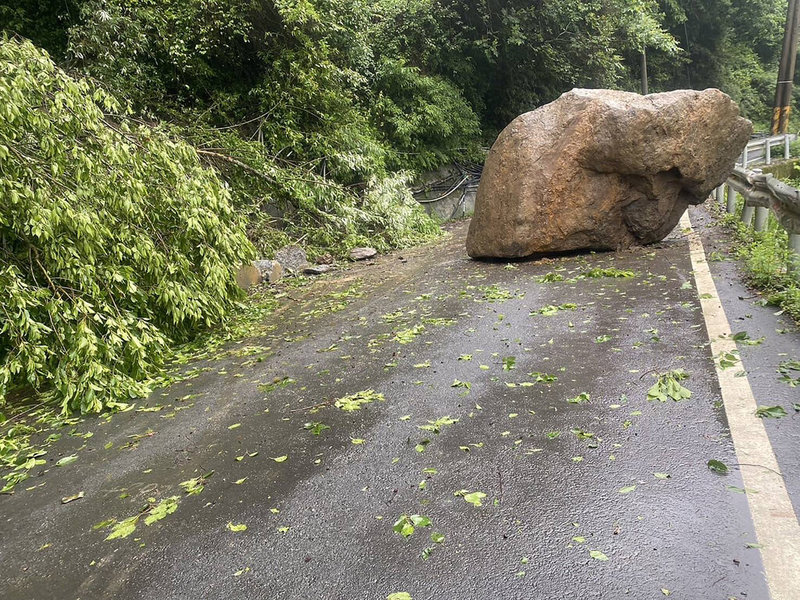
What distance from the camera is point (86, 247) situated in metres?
4.74

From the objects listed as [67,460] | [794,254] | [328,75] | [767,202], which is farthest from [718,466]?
[328,75]

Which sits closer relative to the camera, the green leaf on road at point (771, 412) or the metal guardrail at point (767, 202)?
the green leaf on road at point (771, 412)

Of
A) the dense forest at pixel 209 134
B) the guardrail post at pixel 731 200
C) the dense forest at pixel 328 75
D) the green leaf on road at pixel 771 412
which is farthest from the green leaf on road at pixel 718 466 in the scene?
the guardrail post at pixel 731 200

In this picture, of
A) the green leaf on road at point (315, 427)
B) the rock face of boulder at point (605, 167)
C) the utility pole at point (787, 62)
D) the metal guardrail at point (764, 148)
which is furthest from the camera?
the utility pole at point (787, 62)

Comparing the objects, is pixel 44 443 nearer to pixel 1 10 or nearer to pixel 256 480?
pixel 256 480

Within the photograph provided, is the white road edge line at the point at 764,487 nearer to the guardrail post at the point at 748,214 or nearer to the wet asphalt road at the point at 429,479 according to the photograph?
the wet asphalt road at the point at 429,479

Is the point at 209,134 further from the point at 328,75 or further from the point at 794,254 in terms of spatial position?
the point at 794,254

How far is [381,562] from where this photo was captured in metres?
2.27

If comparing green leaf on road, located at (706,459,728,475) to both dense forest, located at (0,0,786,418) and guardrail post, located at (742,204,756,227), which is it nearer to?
dense forest, located at (0,0,786,418)

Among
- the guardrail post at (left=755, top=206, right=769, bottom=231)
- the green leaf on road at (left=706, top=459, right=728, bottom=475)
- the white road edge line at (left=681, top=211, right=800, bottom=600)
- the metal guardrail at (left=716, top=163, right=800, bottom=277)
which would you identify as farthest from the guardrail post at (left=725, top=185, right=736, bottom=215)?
the green leaf on road at (left=706, top=459, right=728, bottom=475)

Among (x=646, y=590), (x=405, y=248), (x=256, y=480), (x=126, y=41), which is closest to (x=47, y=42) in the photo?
(x=126, y=41)

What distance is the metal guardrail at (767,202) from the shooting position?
17.6 feet

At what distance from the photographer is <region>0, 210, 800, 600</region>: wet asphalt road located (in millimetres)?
2158

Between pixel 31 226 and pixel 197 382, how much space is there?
1.87m
